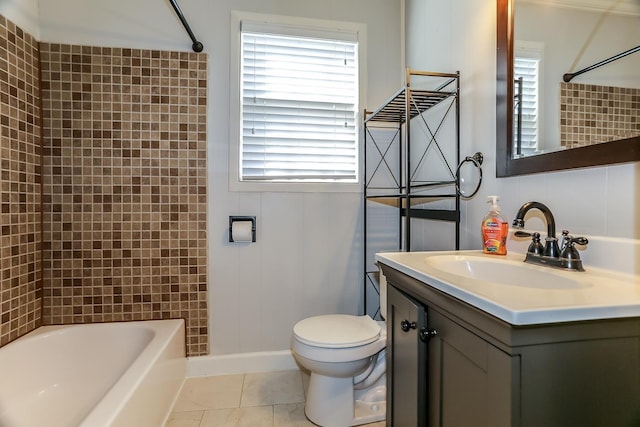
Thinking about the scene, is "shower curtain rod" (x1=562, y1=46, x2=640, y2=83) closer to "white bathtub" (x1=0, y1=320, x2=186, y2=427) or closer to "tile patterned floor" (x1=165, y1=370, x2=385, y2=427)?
"tile patterned floor" (x1=165, y1=370, x2=385, y2=427)

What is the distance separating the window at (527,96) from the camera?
1.14 m

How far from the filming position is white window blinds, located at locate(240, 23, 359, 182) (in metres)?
2.04

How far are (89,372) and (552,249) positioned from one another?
2234 mm

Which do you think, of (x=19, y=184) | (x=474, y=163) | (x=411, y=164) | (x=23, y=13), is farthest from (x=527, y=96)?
(x=23, y=13)

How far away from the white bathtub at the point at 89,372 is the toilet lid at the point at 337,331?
678 mm

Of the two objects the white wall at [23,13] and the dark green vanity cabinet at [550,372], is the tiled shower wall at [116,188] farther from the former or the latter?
the dark green vanity cabinet at [550,372]

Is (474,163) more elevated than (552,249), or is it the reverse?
(474,163)

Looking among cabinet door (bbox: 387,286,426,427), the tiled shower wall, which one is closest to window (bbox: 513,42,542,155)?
cabinet door (bbox: 387,286,426,427)

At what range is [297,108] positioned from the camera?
6.85 feet

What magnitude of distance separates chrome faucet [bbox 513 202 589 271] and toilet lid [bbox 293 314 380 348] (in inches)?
31.1

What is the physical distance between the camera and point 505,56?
1.26 metres

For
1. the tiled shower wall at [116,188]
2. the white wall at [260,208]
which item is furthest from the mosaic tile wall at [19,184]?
the white wall at [260,208]

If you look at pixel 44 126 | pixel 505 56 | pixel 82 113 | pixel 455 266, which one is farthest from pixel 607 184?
pixel 44 126

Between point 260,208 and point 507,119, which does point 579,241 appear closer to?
point 507,119
